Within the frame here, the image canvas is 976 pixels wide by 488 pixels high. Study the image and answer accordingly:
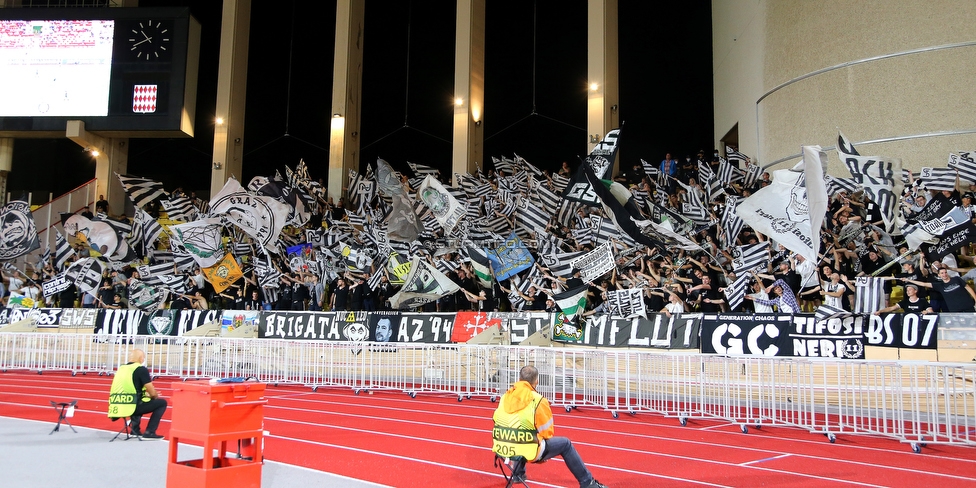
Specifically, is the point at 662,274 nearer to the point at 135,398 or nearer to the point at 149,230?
the point at 135,398

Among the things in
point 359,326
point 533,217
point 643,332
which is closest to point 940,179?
point 643,332

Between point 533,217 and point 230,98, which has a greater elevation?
point 230,98

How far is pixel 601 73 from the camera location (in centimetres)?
2516

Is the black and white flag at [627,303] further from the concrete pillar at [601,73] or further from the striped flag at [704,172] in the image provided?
the concrete pillar at [601,73]

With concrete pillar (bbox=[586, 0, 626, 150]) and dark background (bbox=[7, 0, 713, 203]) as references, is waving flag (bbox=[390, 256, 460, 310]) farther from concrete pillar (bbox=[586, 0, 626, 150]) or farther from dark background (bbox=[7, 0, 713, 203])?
dark background (bbox=[7, 0, 713, 203])

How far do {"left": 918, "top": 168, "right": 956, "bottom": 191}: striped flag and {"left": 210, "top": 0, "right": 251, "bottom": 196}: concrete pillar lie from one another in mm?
23361

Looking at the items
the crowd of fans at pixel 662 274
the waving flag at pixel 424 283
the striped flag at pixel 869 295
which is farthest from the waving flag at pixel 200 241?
the striped flag at pixel 869 295

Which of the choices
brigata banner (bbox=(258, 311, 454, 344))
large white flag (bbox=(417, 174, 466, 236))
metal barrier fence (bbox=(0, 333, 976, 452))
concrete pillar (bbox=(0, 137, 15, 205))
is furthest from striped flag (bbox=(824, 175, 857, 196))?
concrete pillar (bbox=(0, 137, 15, 205))

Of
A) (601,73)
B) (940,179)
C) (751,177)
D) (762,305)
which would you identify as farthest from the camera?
(601,73)

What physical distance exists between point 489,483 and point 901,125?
14.9 metres

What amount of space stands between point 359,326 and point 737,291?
8.96m

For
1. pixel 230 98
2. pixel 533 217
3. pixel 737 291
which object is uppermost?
pixel 230 98

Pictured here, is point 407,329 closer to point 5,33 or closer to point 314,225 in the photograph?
point 314,225

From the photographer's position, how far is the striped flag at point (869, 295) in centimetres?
1378
